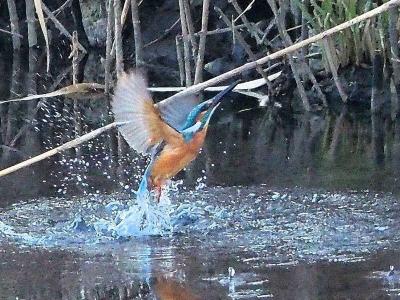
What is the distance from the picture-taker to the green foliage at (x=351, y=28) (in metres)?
8.03

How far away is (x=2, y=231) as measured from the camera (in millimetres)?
5371

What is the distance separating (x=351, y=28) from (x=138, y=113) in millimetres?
3540

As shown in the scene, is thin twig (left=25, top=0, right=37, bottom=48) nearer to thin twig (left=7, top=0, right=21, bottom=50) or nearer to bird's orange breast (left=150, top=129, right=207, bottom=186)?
thin twig (left=7, top=0, right=21, bottom=50)

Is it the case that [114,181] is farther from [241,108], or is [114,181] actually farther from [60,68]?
[60,68]

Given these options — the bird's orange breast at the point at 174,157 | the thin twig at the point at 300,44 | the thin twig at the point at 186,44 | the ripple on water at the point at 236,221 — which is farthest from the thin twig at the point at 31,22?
the thin twig at the point at 300,44

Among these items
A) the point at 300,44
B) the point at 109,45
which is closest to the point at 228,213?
the point at 300,44

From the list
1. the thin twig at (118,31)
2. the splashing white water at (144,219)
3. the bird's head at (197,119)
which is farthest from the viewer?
the thin twig at (118,31)

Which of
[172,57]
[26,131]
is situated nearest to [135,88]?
[26,131]

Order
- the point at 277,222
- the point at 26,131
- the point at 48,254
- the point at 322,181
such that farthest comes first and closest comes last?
the point at 26,131 → the point at 322,181 → the point at 277,222 → the point at 48,254

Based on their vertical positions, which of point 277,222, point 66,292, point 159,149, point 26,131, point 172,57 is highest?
point 172,57

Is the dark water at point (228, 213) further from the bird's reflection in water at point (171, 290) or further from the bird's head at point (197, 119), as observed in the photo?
the bird's head at point (197, 119)

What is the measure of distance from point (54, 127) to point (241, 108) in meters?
1.45

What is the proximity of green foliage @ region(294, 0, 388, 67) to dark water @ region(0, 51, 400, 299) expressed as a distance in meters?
0.45

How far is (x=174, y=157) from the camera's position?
5.42 metres
